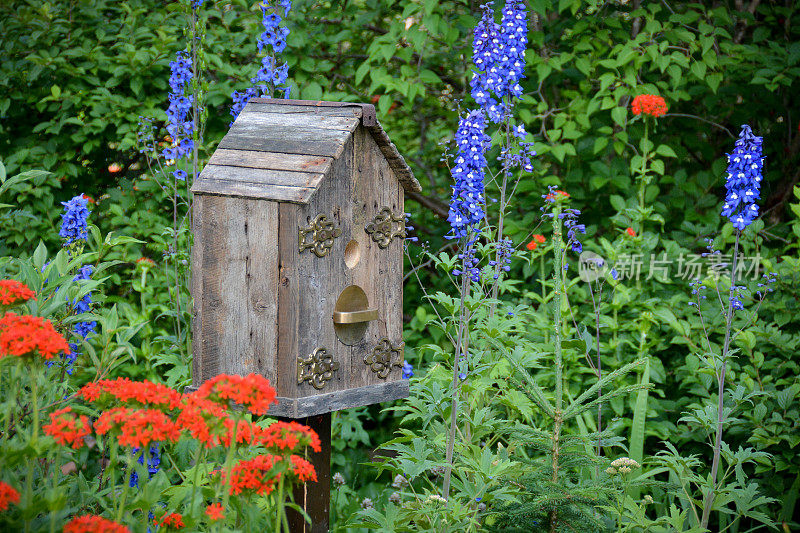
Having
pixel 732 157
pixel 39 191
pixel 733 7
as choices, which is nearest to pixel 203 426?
pixel 732 157

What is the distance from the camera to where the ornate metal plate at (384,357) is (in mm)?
2495

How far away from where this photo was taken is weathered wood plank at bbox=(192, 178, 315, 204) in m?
2.15

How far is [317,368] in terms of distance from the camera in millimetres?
2289

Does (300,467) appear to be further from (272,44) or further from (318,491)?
(272,44)

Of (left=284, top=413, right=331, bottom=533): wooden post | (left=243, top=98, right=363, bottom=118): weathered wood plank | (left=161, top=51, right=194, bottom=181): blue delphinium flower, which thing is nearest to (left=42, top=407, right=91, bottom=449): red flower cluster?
(left=284, top=413, right=331, bottom=533): wooden post

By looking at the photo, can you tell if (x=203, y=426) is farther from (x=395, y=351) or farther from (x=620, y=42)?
(x=620, y=42)

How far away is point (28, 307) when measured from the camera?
7.55 ft

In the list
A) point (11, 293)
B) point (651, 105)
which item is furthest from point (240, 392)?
point (651, 105)

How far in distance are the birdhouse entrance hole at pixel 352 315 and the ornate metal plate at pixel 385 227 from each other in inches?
6.9

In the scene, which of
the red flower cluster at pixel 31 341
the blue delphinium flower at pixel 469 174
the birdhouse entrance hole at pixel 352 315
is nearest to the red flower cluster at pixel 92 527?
the red flower cluster at pixel 31 341

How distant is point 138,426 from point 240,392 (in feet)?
0.68

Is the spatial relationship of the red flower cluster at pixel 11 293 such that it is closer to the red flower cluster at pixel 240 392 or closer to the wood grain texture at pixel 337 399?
the red flower cluster at pixel 240 392

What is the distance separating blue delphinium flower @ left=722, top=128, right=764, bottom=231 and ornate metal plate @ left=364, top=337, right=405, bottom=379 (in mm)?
1299

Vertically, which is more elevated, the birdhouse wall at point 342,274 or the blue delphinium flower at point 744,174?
the blue delphinium flower at point 744,174
